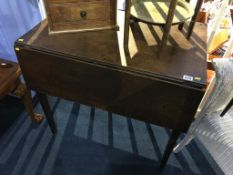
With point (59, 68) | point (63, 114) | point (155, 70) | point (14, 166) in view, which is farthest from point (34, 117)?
point (155, 70)

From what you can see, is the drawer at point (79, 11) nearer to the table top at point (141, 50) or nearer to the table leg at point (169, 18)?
the table top at point (141, 50)

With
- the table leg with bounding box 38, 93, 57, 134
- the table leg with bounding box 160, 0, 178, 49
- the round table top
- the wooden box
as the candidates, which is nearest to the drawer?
the wooden box

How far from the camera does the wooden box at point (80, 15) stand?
93 centimetres

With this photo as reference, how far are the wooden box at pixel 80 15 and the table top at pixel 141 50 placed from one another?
0.03m

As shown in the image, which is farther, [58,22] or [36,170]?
[36,170]

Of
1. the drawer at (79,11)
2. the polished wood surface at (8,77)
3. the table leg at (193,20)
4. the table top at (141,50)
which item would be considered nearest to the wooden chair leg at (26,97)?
the polished wood surface at (8,77)

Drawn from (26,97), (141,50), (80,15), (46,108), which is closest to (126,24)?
(141,50)

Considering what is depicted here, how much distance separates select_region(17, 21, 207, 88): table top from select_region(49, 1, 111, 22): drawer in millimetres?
77

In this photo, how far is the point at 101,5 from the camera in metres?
0.96

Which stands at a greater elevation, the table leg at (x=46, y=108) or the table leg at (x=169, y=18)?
the table leg at (x=169, y=18)

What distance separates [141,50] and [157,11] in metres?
0.23

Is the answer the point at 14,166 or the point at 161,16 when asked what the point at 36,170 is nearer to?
the point at 14,166

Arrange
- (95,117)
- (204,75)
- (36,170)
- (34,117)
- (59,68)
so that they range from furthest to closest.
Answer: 1. (95,117)
2. (34,117)
3. (36,170)
4. (59,68)
5. (204,75)

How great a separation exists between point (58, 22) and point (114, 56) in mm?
324
